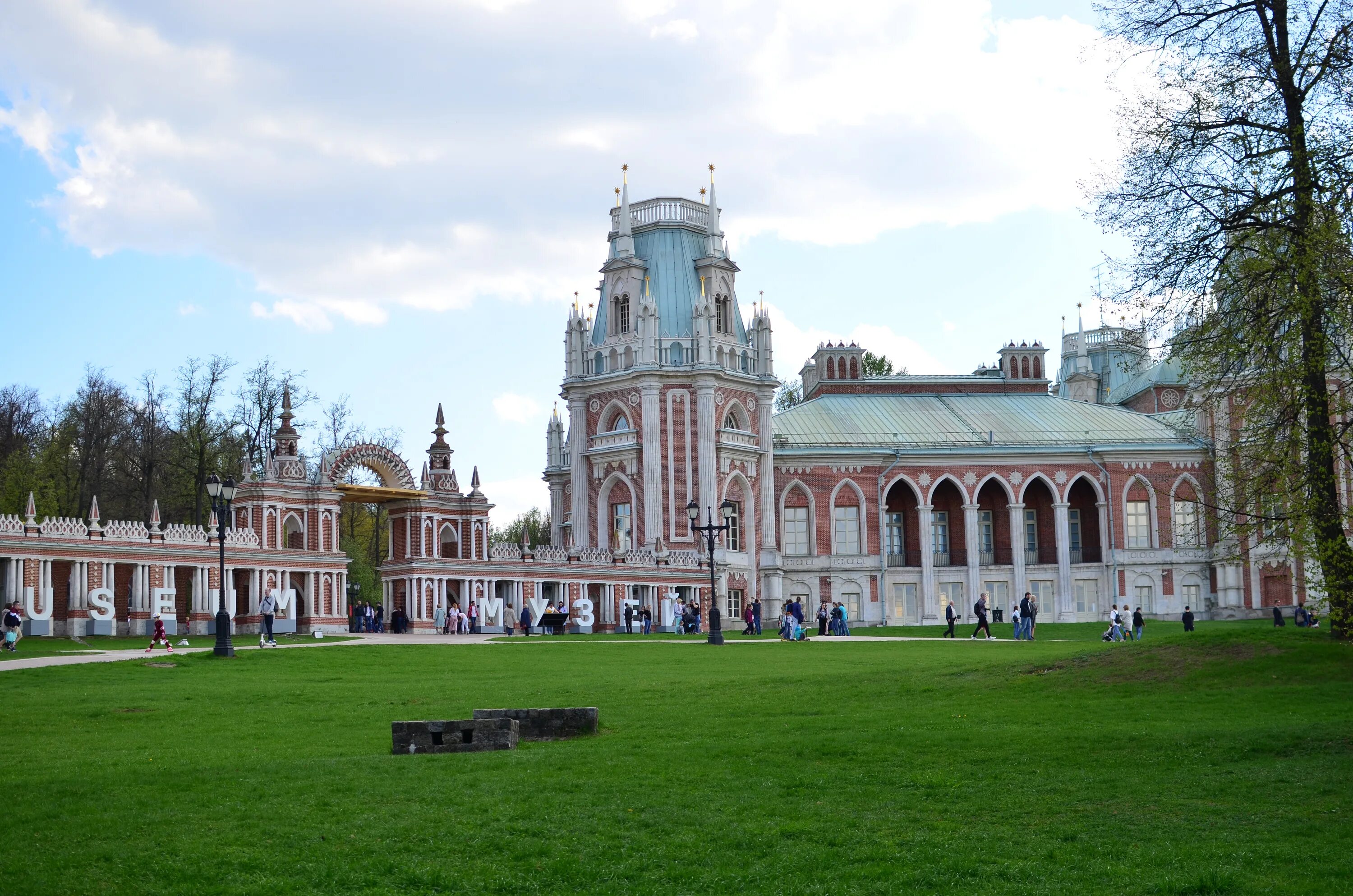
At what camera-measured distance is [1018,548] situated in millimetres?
70188

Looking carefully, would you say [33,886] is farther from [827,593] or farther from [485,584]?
[827,593]

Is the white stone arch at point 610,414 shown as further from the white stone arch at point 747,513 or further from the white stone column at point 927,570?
the white stone column at point 927,570

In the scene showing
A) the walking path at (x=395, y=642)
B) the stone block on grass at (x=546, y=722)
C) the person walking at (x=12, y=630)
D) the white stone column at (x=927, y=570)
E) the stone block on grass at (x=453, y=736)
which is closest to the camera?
the stone block on grass at (x=453, y=736)

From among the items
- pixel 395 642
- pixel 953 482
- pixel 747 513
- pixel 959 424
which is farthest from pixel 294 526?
pixel 959 424

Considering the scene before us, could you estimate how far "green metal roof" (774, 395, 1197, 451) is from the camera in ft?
231

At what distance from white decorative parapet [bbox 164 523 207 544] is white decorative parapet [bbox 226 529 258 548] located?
78 centimetres

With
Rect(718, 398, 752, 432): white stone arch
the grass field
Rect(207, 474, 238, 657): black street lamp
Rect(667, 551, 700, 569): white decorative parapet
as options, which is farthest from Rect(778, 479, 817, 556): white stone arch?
the grass field

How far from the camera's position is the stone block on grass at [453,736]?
1664 centimetres

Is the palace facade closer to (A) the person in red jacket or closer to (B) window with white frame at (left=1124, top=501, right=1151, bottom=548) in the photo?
(B) window with white frame at (left=1124, top=501, right=1151, bottom=548)

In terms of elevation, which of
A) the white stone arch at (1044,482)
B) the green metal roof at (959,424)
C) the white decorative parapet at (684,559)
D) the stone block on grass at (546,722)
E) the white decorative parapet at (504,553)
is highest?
the green metal roof at (959,424)

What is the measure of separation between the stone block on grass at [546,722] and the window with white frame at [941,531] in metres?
54.9

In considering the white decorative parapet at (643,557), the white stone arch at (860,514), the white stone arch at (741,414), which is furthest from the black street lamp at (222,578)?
the white stone arch at (860,514)

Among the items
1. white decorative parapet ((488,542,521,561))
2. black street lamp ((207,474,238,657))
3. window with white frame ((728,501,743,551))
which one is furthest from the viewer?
window with white frame ((728,501,743,551))

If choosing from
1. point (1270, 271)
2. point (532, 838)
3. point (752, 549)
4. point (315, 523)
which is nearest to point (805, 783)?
point (532, 838)
